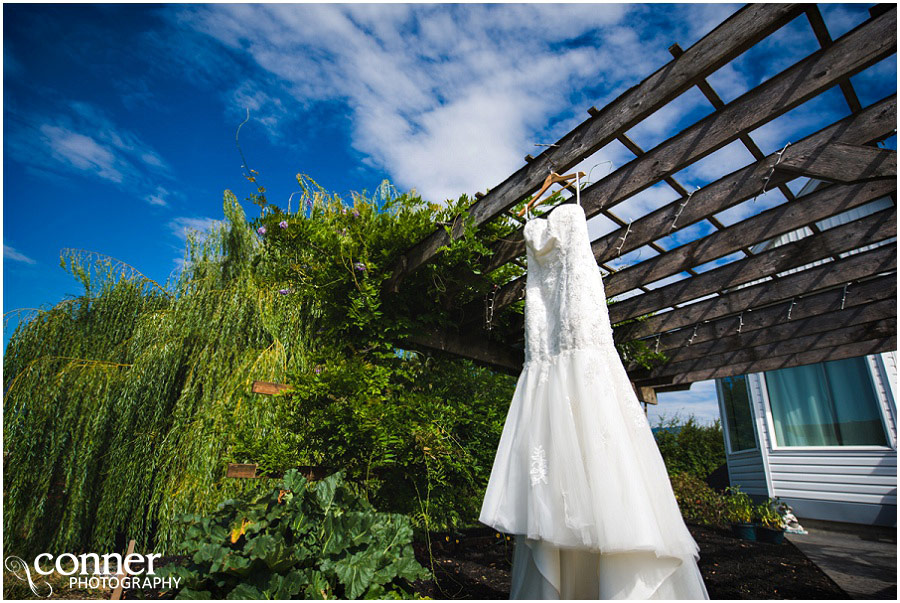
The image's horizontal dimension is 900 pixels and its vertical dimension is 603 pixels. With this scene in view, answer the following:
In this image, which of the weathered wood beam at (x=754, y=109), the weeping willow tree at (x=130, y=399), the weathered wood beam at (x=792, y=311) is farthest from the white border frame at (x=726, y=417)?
the weeping willow tree at (x=130, y=399)

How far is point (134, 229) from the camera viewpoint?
416 centimetres

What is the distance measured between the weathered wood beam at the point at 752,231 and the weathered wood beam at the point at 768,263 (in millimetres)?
378

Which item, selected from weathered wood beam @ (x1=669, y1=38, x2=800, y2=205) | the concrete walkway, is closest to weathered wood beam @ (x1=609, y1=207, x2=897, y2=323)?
weathered wood beam @ (x1=669, y1=38, x2=800, y2=205)

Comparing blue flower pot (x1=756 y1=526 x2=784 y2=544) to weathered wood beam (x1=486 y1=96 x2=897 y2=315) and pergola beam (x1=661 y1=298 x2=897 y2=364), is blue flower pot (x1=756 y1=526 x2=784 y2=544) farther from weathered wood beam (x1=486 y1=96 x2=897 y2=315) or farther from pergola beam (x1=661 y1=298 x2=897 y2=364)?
weathered wood beam (x1=486 y1=96 x2=897 y2=315)

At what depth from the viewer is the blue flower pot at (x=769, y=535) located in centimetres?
445

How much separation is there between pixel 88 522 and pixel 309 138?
11.0ft

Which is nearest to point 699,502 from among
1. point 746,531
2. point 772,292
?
point 746,531

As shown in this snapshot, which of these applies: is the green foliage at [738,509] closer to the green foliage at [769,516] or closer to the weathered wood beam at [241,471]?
the green foliage at [769,516]

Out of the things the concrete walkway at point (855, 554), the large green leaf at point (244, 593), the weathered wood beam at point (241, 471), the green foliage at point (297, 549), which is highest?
the weathered wood beam at point (241, 471)

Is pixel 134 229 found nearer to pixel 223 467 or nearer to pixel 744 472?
pixel 223 467

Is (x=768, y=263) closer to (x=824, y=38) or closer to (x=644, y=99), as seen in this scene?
(x=824, y=38)

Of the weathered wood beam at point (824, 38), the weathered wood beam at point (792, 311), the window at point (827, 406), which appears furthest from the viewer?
the window at point (827, 406)

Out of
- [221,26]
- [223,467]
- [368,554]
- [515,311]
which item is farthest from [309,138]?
[368,554]

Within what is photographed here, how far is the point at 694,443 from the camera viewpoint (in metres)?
8.65
